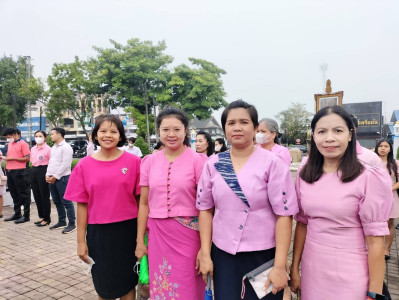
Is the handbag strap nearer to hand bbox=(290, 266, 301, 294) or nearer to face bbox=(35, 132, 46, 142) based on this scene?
hand bbox=(290, 266, 301, 294)

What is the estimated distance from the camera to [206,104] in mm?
30062

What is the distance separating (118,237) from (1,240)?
4.25 m

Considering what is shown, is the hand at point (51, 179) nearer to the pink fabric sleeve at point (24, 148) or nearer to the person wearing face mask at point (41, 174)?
the person wearing face mask at point (41, 174)

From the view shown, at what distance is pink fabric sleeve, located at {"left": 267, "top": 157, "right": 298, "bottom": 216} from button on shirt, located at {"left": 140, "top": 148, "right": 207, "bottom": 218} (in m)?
0.59

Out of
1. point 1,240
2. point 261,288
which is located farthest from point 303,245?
point 1,240

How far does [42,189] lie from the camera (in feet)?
20.1

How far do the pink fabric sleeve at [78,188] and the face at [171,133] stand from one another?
0.71 meters

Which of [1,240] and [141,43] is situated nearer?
[1,240]

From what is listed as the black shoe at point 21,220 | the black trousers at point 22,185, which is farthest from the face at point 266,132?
the black shoe at point 21,220

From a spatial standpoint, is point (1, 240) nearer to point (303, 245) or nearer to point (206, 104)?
point (303, 245)

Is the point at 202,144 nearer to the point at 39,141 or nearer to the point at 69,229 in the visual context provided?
the point at 69,229

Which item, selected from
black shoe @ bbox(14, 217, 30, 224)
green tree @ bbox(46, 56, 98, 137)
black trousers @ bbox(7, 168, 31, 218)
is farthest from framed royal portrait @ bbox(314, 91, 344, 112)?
green tree @ bbox(46, 56, 98, 137)

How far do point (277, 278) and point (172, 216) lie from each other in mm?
775

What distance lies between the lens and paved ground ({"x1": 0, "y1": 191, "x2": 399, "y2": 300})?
11.3 feet
